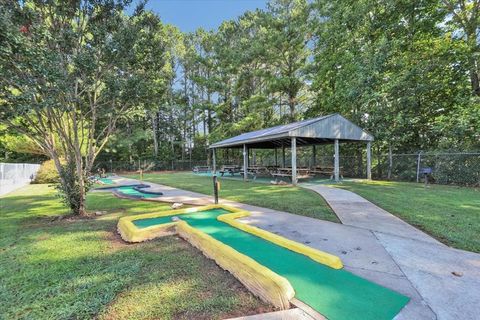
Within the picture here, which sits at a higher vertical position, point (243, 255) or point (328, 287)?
point (243, 255)

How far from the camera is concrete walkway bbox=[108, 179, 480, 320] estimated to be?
2520 mm

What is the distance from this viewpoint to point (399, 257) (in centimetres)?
364

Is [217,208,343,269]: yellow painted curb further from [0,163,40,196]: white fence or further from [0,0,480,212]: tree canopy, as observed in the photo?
[0,163,40,196]: white fence

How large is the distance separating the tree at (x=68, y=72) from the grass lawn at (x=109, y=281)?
234 cm

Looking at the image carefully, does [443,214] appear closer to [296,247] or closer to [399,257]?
[399,257]

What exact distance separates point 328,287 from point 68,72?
7121mm

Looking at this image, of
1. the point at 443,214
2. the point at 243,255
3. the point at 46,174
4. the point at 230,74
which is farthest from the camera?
the point at 230,74

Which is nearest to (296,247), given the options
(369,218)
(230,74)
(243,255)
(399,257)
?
(243,255)

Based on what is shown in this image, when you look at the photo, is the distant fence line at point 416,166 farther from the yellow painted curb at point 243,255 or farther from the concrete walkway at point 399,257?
the concrete walkway at point 399,257

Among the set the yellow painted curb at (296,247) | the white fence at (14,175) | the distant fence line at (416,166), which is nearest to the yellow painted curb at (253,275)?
the yellow painted curb at (296,247)

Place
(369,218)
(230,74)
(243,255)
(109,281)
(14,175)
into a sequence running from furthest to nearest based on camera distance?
(230,74)
(14,175)
(369,218)
(243,255)
(109,281)

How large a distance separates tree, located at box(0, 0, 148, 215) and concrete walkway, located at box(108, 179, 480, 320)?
15.1 ft

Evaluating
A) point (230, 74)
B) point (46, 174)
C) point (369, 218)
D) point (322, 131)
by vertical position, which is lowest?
point (369, 218)

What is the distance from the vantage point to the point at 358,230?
495cm
